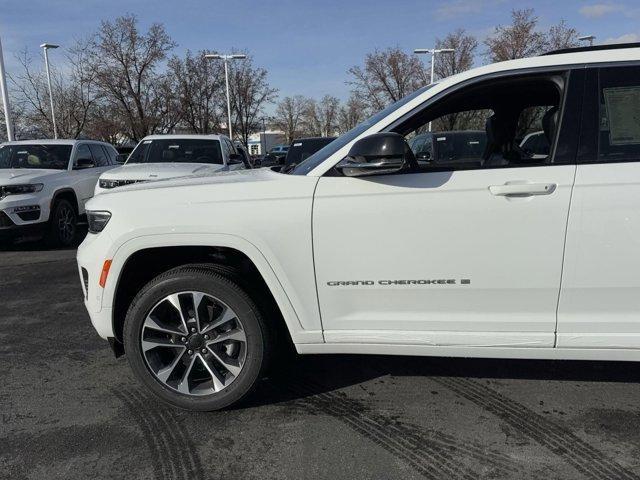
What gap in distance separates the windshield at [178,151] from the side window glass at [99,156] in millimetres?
1349

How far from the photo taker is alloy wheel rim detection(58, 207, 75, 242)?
28.1 feet

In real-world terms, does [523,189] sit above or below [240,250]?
above

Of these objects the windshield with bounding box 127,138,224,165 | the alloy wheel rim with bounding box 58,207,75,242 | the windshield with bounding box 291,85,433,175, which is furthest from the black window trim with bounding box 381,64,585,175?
the alloy wheel rim with bounding box 58,207,75,242

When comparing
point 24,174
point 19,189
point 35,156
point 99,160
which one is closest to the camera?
point 19,189

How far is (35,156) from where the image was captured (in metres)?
9.24

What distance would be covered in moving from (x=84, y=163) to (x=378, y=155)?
8.42 meters

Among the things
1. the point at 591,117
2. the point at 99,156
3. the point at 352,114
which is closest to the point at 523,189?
the point at 591,117

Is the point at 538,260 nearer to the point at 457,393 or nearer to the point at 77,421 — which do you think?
the point at 457,393

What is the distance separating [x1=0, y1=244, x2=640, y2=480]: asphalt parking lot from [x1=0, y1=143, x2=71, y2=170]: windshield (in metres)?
6.17

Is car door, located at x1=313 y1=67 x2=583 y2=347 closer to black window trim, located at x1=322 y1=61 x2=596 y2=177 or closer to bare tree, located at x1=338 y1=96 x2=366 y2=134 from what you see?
black window trim, located at x1=322 y1=61 x2=596 y2=177

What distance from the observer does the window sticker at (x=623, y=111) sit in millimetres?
2639

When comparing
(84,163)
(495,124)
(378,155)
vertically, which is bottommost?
(84,163)

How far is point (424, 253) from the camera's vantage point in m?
2.65

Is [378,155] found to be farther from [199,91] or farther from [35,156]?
[199,91]
